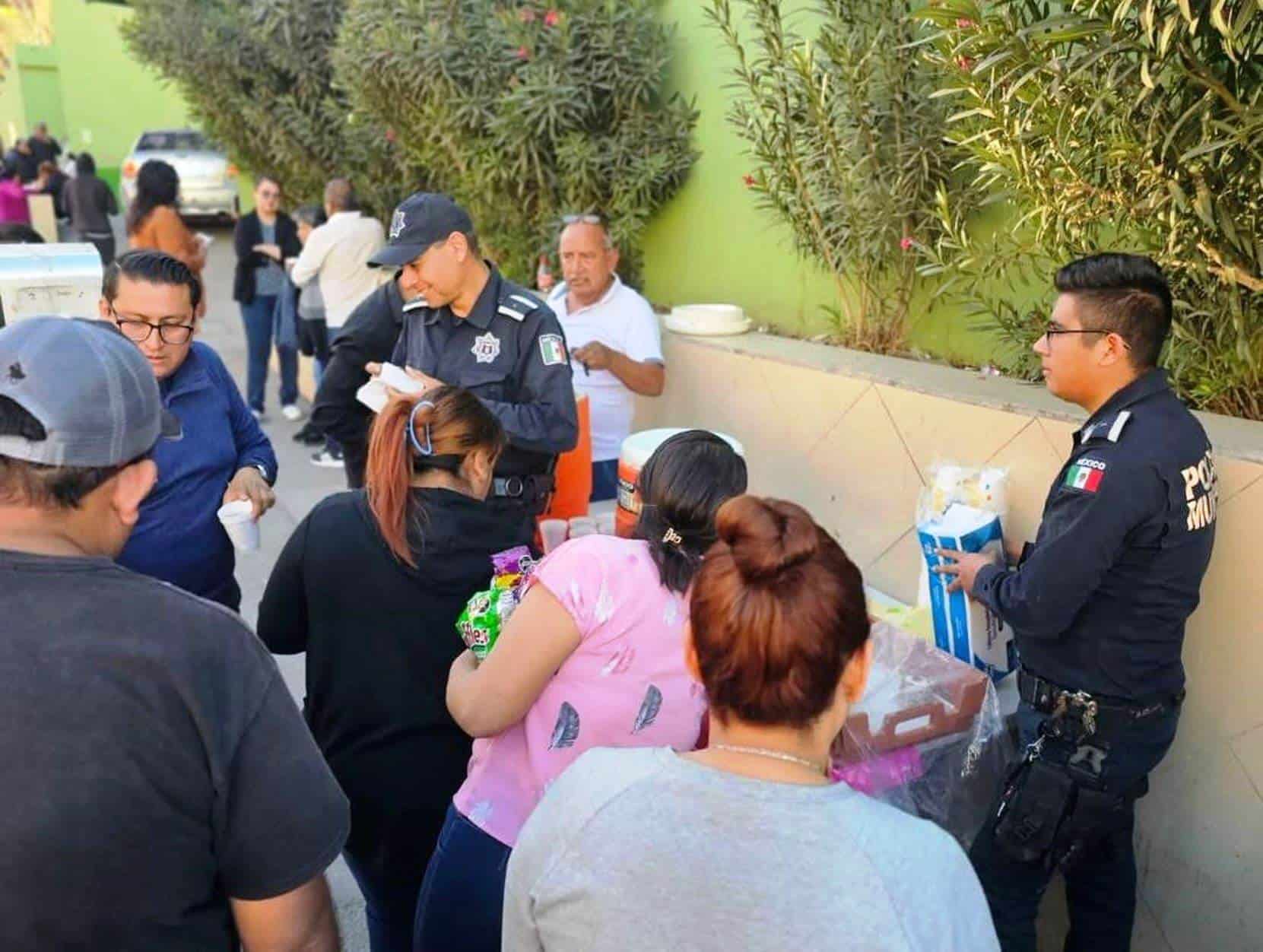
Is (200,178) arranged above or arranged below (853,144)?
below

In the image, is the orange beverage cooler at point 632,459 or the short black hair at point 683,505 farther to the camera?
the orange beverage cooler at point 632,459

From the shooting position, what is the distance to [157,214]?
6305 millimetres

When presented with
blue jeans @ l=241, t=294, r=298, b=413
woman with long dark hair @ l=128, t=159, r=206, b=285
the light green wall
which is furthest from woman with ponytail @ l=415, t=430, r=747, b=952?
the light green wall

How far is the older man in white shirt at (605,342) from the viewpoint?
14.2 ft

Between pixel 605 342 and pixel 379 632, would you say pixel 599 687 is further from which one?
pixel 605 342

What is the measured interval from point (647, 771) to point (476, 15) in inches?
226

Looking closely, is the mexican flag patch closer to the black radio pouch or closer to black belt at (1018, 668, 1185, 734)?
black belt at (1018, 668, 1185, 734)

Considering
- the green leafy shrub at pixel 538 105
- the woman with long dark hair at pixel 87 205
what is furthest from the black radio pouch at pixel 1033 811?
the woman with long dark hair at pixel 87 205

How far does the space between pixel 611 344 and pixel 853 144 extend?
3.98 ft

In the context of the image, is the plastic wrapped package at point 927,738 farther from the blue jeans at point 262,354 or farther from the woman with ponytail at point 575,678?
the blue jeans at point 262,354

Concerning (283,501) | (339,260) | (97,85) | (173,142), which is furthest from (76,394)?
(97,85)

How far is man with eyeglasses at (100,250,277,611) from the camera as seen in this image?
2658 millimetres

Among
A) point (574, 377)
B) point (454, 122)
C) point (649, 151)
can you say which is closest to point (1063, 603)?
point (574, 377)

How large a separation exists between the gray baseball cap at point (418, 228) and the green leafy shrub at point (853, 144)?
1.58m
